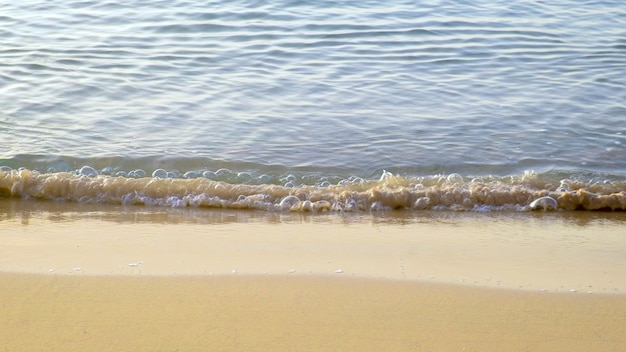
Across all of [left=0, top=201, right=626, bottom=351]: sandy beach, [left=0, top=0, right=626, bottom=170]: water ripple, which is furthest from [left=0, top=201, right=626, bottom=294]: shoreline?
[left=0, top=0, right=626, bottom=170]: water ripple

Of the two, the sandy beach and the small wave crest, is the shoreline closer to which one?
the sandy beach

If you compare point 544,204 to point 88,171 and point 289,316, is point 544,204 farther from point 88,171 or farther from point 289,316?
point 88,171

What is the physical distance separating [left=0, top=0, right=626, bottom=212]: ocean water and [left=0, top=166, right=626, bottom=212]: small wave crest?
13 mm

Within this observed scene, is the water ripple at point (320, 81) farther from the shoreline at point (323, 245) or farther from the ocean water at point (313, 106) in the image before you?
the shoreline at point (323, 245)

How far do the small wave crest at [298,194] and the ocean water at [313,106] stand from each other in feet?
0.04

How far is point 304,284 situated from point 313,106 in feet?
11.6

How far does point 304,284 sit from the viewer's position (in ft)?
11.9

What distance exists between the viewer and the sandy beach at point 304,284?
10.3 feet

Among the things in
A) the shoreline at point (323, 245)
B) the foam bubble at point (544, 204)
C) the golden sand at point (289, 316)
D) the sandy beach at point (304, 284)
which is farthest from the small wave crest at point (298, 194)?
the golden sand at point (289, 316)

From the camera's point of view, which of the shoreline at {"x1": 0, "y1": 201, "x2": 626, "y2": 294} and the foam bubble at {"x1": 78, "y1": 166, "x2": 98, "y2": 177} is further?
the foam bubble at {"x1": 78, "y1": 166, "x2": 98, "y2": 177}

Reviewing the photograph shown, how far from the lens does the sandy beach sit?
3125 mm

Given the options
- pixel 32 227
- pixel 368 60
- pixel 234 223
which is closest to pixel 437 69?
pixel 368 60

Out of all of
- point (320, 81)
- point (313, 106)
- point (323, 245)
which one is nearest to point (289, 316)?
point (323, 245)

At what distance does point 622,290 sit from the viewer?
12.0ft
